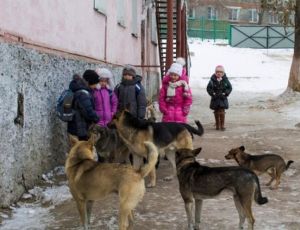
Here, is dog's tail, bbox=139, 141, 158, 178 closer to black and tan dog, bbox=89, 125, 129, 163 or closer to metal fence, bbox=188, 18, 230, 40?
black and tan dog, bbox=89, 125, 129, 163

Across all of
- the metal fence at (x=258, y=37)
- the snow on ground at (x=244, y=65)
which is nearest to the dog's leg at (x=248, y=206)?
the snow on ground at (x=244, y=65)

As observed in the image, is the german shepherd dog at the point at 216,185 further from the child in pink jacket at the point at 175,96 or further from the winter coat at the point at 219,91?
the winter coat at the point at 219,91

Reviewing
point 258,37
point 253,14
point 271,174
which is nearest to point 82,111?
point 271,174

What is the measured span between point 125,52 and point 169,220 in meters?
10.2

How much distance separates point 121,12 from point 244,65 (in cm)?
2647

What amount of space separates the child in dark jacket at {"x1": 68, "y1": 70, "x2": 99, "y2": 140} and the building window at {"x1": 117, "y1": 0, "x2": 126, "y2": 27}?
694cm

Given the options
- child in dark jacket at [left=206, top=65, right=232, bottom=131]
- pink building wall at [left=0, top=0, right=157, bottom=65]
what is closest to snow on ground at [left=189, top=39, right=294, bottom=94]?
child in dark jacket at [left=206, top=65, right=232, bottom=131]

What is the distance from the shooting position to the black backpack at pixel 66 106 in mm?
7715

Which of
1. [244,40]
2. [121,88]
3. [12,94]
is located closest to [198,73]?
[244,40]

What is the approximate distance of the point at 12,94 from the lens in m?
6.57

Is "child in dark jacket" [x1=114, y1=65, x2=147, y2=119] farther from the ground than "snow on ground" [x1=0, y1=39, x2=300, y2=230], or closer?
closer

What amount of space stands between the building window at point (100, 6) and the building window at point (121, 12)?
80.3 inches

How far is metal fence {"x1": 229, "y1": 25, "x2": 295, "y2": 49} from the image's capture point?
47.8 m

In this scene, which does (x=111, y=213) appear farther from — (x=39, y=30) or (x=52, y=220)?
(x=39, y=30)
